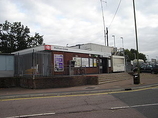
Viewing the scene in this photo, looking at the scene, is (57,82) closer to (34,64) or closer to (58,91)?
(58,91)

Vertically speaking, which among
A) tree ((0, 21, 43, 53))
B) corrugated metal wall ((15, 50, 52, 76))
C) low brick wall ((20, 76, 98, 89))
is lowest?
low brick wall ((20, 76, 98, 89))

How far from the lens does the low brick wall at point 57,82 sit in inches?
568

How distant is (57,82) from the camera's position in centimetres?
1497

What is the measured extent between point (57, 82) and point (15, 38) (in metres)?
23.3

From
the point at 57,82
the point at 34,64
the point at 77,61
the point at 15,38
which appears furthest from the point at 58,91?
the point at 15,38

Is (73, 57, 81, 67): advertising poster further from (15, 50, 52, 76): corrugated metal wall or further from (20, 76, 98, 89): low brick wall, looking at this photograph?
(20, 76, 98, 89): low brick wall

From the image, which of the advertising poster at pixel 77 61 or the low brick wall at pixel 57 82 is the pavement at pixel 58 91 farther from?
the advertising poster at pixel 77 61

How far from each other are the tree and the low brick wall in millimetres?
19550

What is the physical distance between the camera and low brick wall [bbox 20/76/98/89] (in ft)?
47.3

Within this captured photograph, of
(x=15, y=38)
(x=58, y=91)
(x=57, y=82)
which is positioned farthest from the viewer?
(x=15, y=38)

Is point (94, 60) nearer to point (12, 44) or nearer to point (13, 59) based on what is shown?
point (13, 59)

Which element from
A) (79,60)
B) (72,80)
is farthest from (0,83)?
(79,60)

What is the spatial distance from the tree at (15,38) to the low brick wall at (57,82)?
19550mm

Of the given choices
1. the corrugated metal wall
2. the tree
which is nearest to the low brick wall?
the corrugated metal wall
